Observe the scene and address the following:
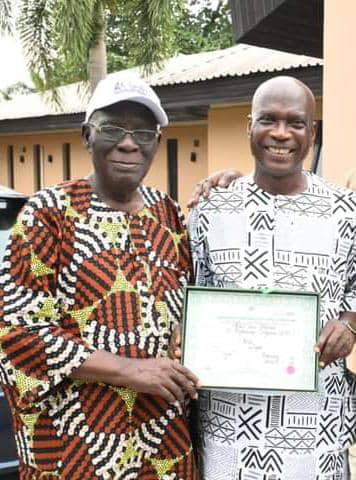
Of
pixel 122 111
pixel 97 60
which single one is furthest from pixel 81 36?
pixel 122 111

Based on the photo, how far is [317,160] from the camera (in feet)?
25.1

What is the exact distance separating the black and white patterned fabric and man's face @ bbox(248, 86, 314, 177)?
0.35ft

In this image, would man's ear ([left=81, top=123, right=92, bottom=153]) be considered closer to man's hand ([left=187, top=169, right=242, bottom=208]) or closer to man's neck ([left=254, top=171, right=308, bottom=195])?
man's hand ([left=187, top=169, right=242, bottom=208])

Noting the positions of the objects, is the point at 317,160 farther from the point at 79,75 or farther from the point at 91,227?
the point at 79,75

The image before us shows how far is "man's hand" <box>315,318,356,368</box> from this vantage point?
205 centimetres

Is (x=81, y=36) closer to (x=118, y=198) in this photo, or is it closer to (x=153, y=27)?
(x=153, y=27)

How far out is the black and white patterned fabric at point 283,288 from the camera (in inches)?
85.3

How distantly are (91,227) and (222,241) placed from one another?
0.44 m

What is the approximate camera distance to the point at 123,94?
6.54 ft

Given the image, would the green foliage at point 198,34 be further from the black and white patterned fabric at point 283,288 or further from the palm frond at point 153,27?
the black and white patterned fabric at point 283,288

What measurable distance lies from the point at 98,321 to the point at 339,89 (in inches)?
160

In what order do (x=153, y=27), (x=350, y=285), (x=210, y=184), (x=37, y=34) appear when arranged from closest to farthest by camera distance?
(x=350, y=285), (x=210, y=184), (x=153, y=27), (x=37, y=34)

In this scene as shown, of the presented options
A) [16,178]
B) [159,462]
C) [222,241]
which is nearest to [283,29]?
[222,241]

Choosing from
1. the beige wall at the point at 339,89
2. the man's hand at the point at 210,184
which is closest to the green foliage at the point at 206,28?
the beige wall at the point at 339,89
